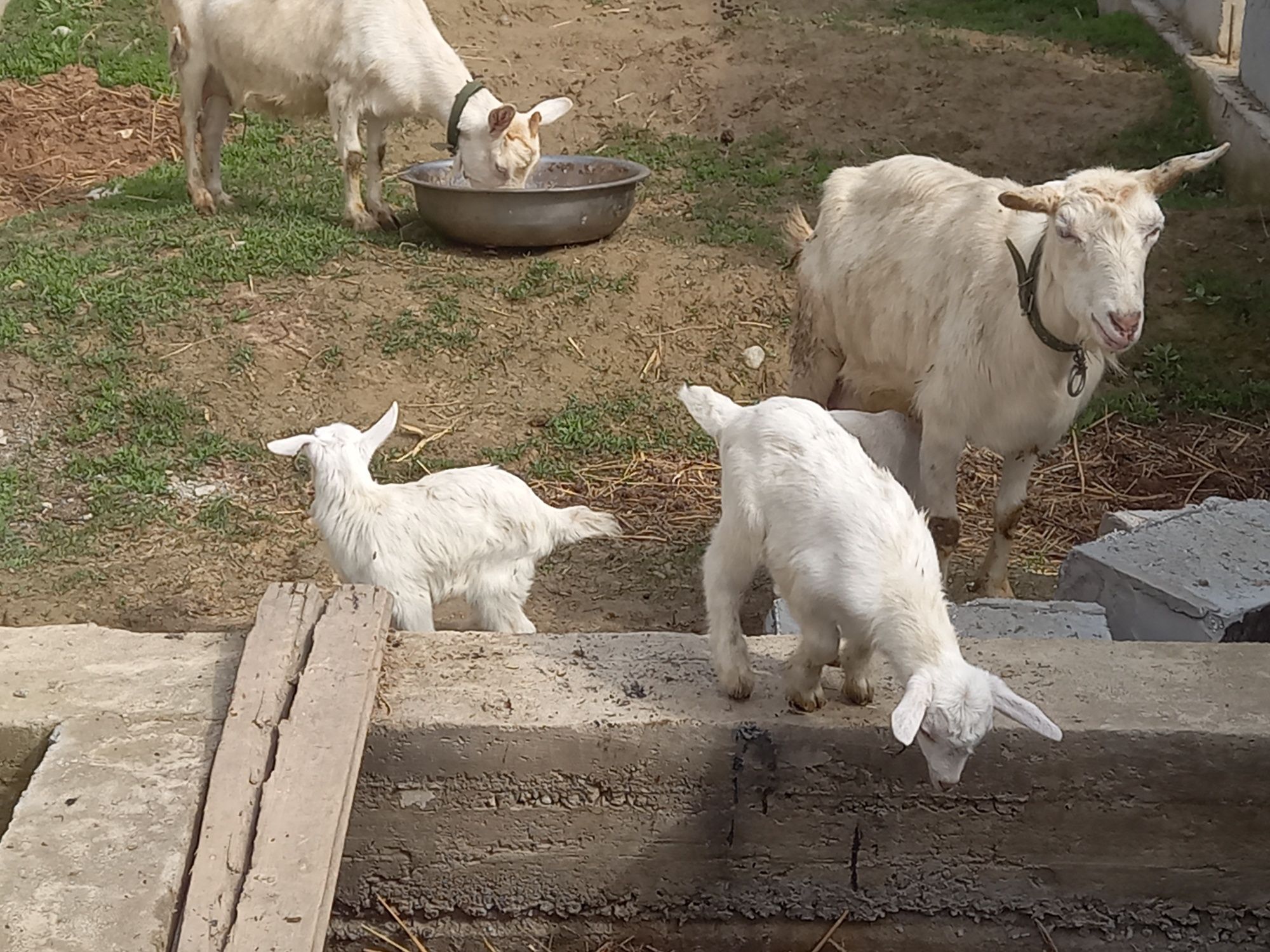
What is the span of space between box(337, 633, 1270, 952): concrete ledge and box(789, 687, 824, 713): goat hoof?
2 cm

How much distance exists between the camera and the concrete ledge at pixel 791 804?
124 inches

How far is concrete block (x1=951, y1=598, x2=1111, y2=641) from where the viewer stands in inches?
154

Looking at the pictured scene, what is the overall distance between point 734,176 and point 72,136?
4.93 meters

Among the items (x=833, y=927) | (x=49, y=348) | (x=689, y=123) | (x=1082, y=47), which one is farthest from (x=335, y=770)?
(x=1082, y=47)

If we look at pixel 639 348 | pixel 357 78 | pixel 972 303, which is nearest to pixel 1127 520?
pixel 972 303

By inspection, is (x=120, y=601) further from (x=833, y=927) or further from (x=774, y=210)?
(x=774, y=210)

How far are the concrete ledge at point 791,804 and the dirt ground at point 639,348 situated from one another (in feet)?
5.46

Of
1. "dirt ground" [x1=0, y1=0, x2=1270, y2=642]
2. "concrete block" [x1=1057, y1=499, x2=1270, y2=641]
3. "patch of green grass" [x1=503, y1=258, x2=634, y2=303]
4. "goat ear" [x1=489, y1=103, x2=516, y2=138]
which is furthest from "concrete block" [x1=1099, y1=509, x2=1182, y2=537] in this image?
"goat ear" [x1=489, y1=103, x2=516, y2=138]

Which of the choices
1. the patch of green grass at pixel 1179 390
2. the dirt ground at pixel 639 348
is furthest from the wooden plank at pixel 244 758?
the patch of green grass at pixel 1179 390

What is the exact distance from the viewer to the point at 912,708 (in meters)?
2.61

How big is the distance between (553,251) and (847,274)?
3029 mm

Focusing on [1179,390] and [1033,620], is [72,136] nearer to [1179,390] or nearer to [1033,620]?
[1179,390]

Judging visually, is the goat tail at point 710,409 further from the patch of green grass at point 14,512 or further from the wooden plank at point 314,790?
the patch of green grass at point 14,512

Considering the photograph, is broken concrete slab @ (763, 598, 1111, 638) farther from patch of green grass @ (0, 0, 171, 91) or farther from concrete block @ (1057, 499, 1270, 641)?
patch of green grass @ (0, 0, 171, 91)
